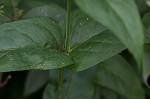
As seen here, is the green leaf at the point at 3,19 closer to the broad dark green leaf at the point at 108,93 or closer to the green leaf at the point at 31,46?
the green leaf at the point at 31,46

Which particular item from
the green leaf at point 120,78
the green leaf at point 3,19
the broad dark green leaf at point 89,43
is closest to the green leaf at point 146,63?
the green leaf at point 120,78

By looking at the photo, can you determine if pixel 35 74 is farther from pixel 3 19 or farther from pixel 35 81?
pixel 3 19

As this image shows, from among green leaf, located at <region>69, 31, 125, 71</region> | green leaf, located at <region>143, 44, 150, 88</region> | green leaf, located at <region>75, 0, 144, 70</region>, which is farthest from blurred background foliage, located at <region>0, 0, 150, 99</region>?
green leaf, located at <region>75, 0, 144, 70</region>

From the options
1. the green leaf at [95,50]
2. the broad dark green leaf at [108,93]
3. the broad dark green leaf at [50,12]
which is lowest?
the broad dark green leaf at [108,93]

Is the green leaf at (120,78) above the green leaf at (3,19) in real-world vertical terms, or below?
below

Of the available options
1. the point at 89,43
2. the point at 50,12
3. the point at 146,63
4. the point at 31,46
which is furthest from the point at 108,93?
the point at 31,46

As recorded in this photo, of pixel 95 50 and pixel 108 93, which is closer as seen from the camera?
pixel 95 50
